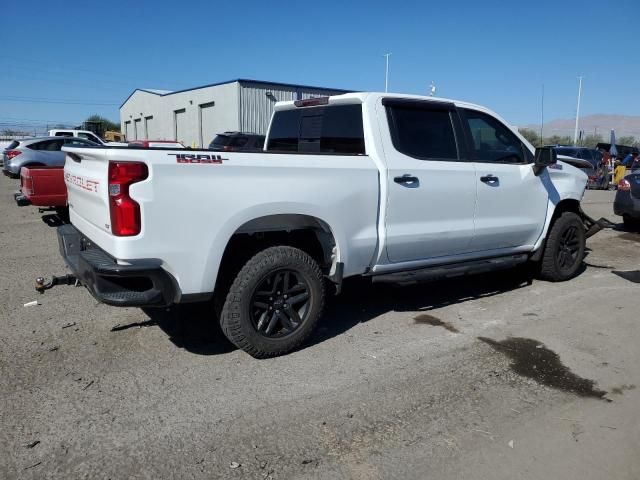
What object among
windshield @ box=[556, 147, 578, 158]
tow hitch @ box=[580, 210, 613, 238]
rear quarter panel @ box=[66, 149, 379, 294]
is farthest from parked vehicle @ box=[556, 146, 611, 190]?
rear quarter panel @ box=[66, 149, 379, 294]

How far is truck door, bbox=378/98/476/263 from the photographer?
454 centimetres

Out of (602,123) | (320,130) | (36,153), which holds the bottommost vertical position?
(36,153)

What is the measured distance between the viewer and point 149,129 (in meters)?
45.0

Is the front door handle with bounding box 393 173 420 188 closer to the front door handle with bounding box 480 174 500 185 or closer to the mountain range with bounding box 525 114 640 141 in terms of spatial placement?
the front door handle with bounding box 480 174 500 185

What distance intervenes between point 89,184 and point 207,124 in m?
31.9

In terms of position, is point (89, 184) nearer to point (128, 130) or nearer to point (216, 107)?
point (216, 107)

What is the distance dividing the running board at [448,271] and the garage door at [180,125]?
3515cm

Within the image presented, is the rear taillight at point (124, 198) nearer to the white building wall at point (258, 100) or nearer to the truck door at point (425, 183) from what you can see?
the truck door at point (425, 183)

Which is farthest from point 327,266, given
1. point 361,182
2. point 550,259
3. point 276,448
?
point 550,259

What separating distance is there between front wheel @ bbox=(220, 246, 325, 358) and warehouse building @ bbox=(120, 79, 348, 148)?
77.5ft

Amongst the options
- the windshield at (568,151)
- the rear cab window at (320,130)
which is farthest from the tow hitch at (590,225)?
the windshield at (568,151)

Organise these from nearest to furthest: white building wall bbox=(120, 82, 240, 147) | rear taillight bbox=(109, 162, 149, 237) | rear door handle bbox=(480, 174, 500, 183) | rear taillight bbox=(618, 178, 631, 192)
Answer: rear taillight bbox=(109, 162, 149, 237)
rear door handle bbox=(480, 174, 500, 183)
rear taillight bbox=(618, 178, 631, 192)
white building wall bbox=(120, 82, 240, 147)

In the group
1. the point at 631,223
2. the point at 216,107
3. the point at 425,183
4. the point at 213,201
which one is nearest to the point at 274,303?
Answer: the point at 213,201

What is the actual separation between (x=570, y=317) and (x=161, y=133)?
40943 mm
